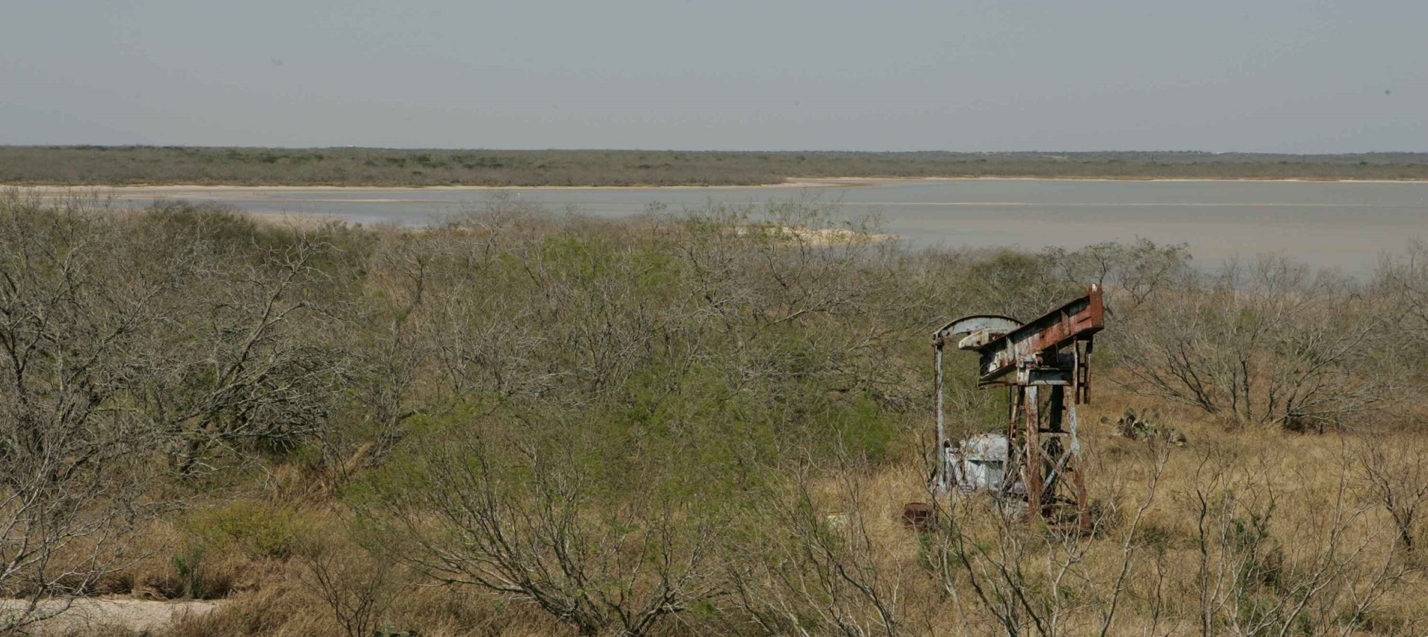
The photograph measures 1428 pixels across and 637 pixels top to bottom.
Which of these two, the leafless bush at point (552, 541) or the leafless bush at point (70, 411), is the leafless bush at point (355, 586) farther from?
the leafless bush at point (70, 411)

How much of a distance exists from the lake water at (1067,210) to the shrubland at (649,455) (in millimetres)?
11285

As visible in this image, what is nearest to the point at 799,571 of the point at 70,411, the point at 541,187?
the point at 70,411

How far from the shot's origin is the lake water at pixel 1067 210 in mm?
49562

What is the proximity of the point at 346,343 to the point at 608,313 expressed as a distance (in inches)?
127

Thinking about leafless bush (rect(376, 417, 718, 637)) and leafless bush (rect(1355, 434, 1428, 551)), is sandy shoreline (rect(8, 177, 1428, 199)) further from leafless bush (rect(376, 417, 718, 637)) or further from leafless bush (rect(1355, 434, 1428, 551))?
leafless bush (rect(376, 417, 718, 637))

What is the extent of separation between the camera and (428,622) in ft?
28.7

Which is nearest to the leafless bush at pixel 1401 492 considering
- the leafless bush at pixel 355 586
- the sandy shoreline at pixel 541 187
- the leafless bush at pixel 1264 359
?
the leafless bush at pixel 1264 359

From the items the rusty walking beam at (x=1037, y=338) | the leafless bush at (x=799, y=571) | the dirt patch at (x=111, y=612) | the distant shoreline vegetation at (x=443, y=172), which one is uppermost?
the distant shoreline vegetation at (x=443, y=172)

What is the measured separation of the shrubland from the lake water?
11285 millimetres

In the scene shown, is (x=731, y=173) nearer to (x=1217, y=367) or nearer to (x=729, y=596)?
(x=1217, y=367)

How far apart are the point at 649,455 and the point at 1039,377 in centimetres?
374

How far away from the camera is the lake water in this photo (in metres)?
49.6

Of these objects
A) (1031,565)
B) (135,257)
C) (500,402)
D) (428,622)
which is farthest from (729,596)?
(135,257)

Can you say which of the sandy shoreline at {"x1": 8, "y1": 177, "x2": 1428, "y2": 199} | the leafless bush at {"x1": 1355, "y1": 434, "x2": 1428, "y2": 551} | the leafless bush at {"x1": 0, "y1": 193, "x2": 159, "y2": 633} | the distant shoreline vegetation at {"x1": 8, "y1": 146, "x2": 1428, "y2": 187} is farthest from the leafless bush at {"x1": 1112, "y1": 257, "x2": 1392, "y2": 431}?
the distant shoreline vegetation at {"x1": 8, "y1": 146, "x2": 1428, "y2": 187}
